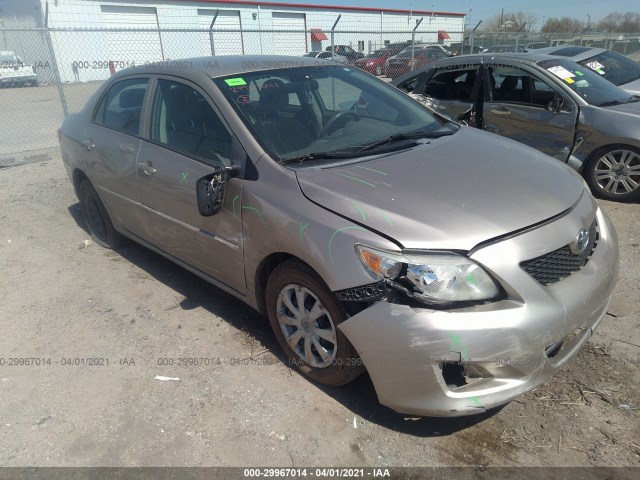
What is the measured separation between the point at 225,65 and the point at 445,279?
228 cm

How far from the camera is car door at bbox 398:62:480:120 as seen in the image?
615cm

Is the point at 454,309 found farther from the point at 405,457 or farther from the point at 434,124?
the point at 434,124

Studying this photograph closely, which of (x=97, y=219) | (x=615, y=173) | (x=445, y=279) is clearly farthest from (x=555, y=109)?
(x=97, y=219)

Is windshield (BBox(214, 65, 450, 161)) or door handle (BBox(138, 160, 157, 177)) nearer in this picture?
windshield (BBox(214, 65, 450, 161))

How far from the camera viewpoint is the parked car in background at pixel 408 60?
1560cm

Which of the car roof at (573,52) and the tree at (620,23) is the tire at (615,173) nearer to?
the car roof at (573,52)

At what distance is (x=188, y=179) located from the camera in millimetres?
3156

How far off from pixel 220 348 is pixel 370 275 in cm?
145

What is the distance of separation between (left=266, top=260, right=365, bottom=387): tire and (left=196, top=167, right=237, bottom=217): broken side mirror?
0.53 meters

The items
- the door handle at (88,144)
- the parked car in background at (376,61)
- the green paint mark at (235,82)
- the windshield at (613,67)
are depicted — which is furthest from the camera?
the parked car in background at (376,61)

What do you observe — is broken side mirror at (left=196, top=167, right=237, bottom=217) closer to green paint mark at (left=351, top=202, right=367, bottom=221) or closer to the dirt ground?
green paint mark at (left=351, top=202, right=367, bottom=221)

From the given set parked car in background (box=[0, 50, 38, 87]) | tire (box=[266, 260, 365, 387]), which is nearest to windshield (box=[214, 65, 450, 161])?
tire (box=[266, 260, 365, 387])

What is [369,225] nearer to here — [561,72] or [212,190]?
→ [212,190]

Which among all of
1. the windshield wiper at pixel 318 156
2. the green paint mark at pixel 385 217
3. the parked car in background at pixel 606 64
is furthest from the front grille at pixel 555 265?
the parked car in background at pixel 606 64
